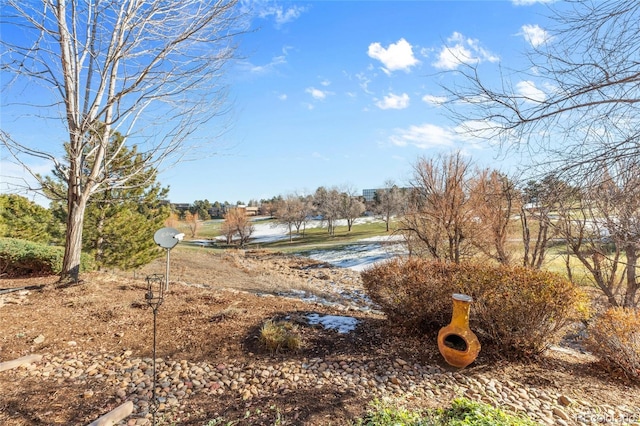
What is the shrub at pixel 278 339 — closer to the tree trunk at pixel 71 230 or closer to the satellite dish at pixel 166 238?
the satellite dish at pixel 166 238

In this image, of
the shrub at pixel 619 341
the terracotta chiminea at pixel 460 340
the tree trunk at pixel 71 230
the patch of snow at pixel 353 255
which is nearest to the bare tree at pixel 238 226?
the patch of snow at pixel 353 255

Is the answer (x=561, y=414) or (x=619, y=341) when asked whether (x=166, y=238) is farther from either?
(x=619, y=341)

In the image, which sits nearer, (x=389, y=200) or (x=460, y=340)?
(x=460, y=340)

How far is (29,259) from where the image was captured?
25.3 feet

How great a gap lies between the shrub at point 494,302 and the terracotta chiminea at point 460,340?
575 millimetres

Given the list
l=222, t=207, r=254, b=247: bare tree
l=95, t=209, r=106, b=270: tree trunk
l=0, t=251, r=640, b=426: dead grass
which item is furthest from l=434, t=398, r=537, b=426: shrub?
l=222, t=207, r=254, b=247: bare tree

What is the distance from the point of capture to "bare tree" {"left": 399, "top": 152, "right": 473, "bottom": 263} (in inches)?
351

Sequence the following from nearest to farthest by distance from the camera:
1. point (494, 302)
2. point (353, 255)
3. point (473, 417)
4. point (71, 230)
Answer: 1. point (473, 417)
2. point (494, 302)
3. point (71, 230)
4. point (353, 255)

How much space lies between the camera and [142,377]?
294cm

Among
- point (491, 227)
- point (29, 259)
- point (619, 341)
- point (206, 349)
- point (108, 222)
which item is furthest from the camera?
point (108, 222)

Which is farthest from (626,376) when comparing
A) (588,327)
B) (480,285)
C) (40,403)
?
(40,403)

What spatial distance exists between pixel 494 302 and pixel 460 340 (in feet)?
2.35

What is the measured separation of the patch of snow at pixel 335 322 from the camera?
175 inches

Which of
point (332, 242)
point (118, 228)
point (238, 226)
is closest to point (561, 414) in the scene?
point (118, 228)
